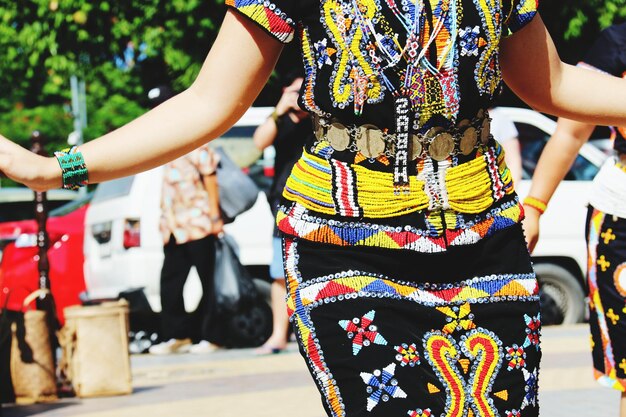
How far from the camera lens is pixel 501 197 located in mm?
2742

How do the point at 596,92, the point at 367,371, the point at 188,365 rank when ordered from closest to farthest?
the point at 367,371, the point at 596,92, the point at 188,365

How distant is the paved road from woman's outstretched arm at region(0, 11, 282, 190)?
384 cm

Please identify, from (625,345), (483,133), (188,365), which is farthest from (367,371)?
(188,365)

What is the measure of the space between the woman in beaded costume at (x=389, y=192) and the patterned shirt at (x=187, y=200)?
6733 mm

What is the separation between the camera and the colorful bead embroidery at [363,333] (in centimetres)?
258

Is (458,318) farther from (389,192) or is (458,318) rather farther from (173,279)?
(173,279)

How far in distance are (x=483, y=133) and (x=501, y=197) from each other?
15cm

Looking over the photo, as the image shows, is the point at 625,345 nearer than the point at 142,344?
Yes

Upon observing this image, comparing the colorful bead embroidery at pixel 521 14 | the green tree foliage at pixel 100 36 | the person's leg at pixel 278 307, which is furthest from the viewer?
the green tree foliage at pixel 100 36

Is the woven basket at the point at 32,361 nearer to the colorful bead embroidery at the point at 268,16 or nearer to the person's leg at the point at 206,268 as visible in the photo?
the person's leg at the point at 206,268

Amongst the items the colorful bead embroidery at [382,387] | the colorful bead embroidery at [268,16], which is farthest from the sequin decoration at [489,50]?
the colorful bead embroidery at [382,387]

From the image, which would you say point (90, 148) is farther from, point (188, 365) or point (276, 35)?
point (188, 365)

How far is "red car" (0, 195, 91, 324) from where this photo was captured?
33.5ft

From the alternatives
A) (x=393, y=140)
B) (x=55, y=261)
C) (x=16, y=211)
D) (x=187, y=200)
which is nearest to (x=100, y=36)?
(x=16, y=211)
